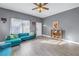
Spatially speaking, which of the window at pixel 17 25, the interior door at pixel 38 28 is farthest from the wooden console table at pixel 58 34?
the interior door at pixel 38 28

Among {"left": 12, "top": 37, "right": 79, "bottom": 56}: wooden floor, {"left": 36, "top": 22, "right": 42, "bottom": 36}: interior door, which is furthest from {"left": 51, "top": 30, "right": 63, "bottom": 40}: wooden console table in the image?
{"left": 36, "top": 22, "right": 42, "bottom": 36}: interior door

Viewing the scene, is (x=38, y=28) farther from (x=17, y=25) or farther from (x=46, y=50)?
(x=46, y=50)

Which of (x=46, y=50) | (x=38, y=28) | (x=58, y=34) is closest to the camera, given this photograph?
(x=46, y=50)

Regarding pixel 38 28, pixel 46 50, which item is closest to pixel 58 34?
pixel 38 28

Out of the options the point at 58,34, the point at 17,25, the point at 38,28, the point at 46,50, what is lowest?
the point at 46,50

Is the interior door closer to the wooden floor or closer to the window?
the window

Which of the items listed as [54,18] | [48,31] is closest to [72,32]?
[54,18]

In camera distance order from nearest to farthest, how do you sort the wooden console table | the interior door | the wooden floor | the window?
the wooden floor
the window
the wooden console table
the interior door

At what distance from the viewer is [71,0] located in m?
1.76

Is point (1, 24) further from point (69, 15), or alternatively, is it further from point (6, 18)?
point (69, 15)

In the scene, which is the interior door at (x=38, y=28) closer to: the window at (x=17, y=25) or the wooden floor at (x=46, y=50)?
the window at (x=17, y=25)

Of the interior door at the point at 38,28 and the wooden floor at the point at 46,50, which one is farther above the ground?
the interior door at the point at 38,28

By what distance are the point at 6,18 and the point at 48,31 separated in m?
4.94

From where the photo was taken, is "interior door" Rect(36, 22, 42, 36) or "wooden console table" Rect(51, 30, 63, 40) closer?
"wooden console table" Rect(51, 30, 63, 40)
